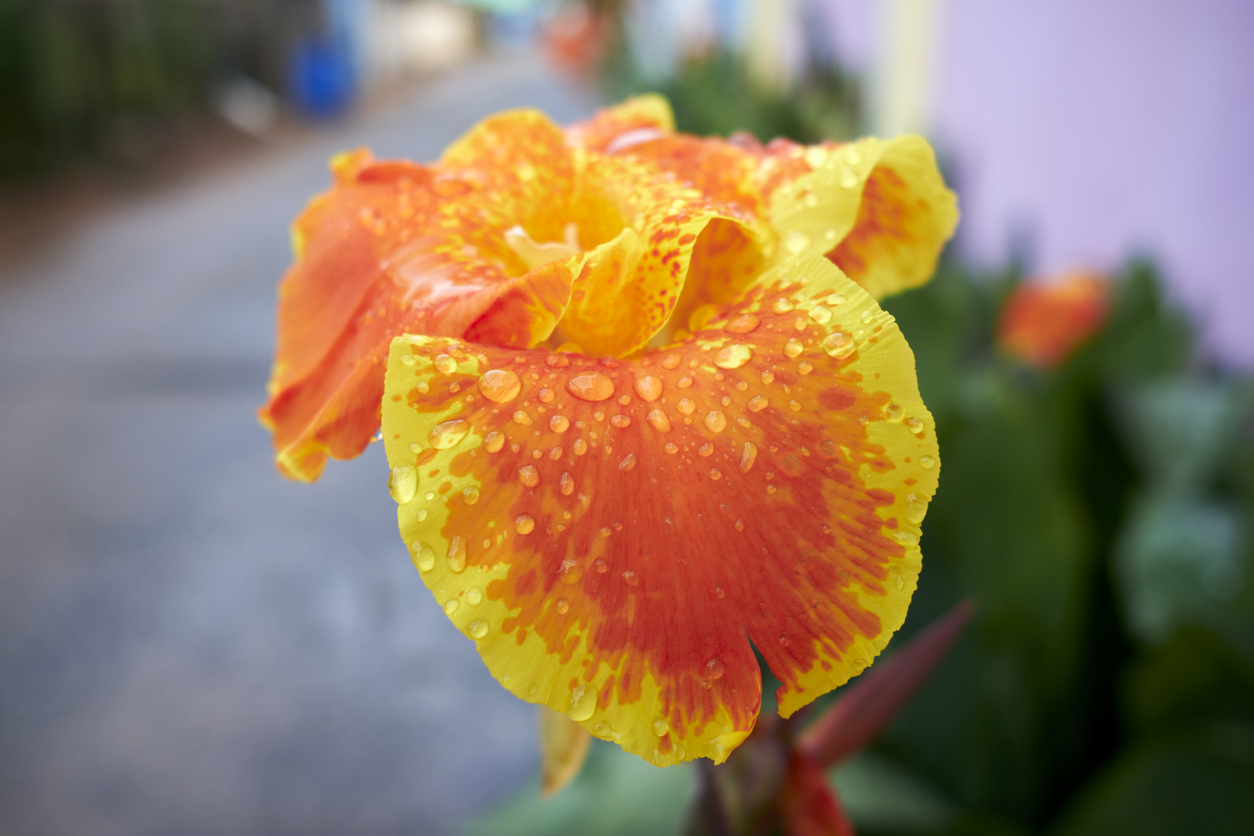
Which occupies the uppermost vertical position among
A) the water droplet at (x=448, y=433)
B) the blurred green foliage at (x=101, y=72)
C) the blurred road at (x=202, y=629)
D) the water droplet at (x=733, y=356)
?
the water droplet at (x=733, y=356)

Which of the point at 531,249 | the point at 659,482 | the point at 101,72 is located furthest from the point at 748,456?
the point at 101,72

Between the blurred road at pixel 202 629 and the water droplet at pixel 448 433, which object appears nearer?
the water droplet at pixel 448 433

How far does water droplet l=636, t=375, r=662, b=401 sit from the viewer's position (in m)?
0.27

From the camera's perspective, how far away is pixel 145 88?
475 centimetres

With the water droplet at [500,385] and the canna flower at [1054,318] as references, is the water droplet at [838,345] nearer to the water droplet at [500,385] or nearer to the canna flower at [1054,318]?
the water droplet at [500,385]

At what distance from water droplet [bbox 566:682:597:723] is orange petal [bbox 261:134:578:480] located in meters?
0.11

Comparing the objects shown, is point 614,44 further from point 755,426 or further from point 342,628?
point 755,426

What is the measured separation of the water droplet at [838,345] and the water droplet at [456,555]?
12 cm

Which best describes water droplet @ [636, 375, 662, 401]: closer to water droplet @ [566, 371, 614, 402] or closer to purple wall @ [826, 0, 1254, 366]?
water droplet @ [566, 371, 614, 402]

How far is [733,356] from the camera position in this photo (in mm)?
271

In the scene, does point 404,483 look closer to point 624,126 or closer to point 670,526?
point 670,526

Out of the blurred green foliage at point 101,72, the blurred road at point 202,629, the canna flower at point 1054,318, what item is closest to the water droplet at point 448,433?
the canna flower at point 1054,318

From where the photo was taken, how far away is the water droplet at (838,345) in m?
0.26

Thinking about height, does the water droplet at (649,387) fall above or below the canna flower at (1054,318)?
above
